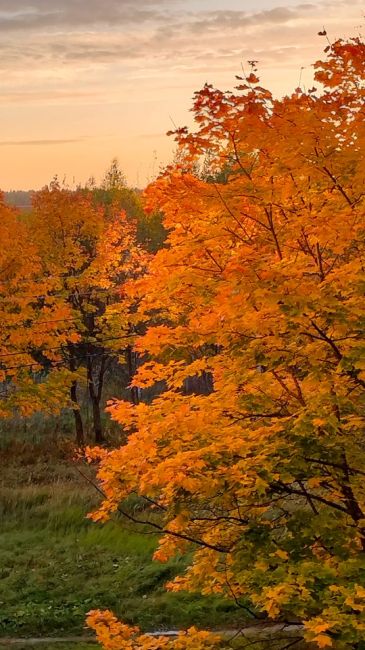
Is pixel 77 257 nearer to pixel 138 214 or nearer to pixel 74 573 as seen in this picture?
pixel 74 573

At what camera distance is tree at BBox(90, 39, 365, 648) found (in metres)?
6.70

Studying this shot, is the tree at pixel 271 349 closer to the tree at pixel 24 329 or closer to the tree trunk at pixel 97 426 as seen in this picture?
the tree at pixel 24 329

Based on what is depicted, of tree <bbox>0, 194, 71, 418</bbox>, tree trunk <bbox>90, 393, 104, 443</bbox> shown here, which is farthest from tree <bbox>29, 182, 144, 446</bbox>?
tree <bbox>0, 194, 71, 418</bbox>

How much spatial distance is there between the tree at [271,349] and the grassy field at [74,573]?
4.47 meters

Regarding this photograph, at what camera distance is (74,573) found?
1684 cm

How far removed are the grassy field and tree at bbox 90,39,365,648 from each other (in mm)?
4475

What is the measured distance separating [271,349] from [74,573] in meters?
11.8

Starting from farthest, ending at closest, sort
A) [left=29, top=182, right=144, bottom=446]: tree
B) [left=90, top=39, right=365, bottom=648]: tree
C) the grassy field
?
[left=29, top=182, right=144, bottom=446]: tree < the grassy field < [left=90, top=39, right=365, bottom=648]: tree

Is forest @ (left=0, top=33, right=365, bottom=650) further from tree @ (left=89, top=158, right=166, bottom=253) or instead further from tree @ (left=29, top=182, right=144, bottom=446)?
tree @ (left=89, top=158, right=166, bottom=253)

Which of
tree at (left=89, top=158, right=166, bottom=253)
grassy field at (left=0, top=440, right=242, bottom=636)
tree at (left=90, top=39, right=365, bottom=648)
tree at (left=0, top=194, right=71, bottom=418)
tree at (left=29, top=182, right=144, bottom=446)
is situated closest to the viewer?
tree at (left=90, top=39, right=365, bottom=648)

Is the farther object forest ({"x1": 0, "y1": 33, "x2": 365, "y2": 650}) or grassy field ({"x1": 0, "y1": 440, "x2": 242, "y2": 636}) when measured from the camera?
grassy field ({"x1": 0, "y1": 440, "x2": 242, "y2": 636})

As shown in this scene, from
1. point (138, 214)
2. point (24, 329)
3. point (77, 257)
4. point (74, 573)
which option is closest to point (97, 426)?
point (77, 257)

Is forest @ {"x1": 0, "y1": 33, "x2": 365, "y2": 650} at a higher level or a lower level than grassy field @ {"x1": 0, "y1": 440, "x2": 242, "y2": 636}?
higher

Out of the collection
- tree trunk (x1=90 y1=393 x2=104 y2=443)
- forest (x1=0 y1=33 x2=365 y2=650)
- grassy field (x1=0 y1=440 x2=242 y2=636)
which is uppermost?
forest (x1=0 y1=33 x2=365 y2=650)
